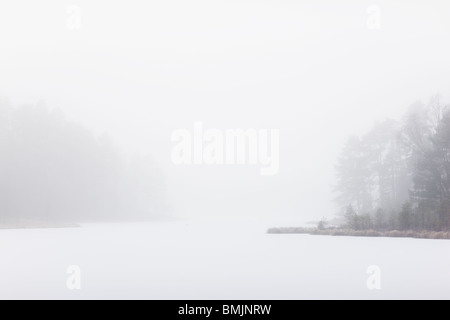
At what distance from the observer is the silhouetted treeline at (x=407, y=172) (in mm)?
45128

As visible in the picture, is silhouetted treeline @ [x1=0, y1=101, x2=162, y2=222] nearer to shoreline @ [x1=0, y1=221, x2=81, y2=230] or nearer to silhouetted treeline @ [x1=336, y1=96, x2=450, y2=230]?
shoreline @ [x1=0, y1=221, x2=81, y2=230]

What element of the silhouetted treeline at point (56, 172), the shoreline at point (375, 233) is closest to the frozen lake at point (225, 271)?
the shoreline at point (375, 233)

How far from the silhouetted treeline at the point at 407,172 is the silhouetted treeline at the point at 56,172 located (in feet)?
136

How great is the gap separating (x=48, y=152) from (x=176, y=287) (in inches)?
2425

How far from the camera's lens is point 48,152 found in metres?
74.6

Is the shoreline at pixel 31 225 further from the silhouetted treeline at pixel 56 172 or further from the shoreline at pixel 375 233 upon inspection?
the shoreline at pixel 375 233

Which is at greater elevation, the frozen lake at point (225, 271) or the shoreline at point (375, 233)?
the frozen lake at point (225, 271)

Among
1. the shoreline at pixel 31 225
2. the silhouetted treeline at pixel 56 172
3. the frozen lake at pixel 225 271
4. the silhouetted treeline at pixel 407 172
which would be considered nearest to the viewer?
the frozen lake at pixel 225 271

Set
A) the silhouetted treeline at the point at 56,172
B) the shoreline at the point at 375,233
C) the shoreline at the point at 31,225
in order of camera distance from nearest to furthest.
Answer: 1. the shoreline at the point at 375,233
2. the shoreline at the point at 31,225
3. the silhouetted treeline at the point at 56,172

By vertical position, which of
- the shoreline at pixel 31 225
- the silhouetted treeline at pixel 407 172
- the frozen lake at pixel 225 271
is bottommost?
the shoreline at pixel 31 225

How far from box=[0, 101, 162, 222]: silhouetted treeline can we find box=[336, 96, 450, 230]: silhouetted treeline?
41355 millimetres

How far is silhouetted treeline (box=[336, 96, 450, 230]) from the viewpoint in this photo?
45128 mm

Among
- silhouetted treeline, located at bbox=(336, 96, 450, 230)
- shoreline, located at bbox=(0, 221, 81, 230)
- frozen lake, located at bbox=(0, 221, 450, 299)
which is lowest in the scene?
shoreline, located at bbox=(0, 221, 81, 230)

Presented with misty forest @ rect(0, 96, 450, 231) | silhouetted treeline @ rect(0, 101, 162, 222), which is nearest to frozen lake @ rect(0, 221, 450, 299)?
misty forest @ rect(0, 96, 450, 231)
